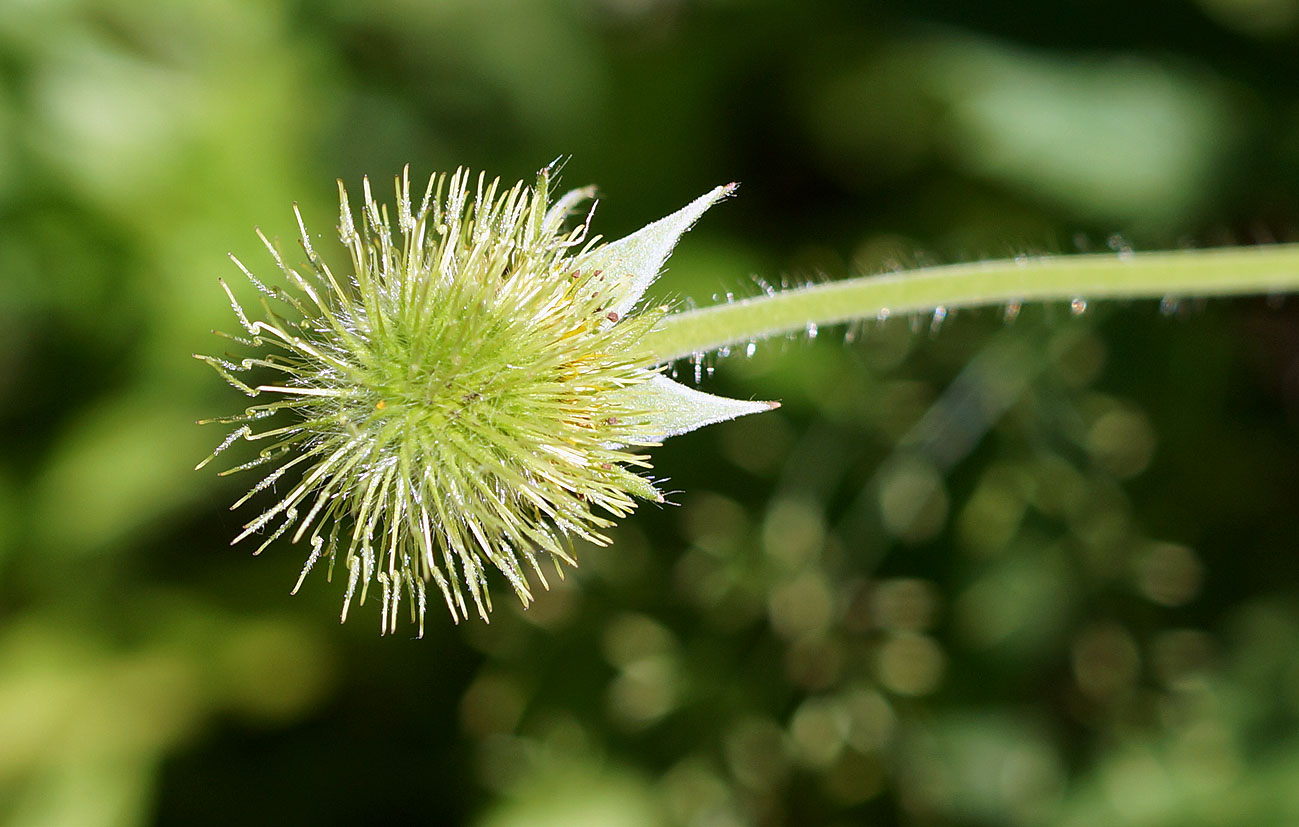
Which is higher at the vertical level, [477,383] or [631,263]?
[631,263]

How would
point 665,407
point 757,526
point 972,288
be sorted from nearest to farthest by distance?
point 665,407 → point 972,288 → point 757,526

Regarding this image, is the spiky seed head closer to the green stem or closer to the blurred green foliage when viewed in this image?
the green stem

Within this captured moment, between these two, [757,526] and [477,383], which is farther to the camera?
[757,526]

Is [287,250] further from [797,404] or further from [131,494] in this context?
[797,404]

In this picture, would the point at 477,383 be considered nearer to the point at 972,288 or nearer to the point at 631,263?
the point at 631,263

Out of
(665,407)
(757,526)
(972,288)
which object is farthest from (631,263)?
(757,526)

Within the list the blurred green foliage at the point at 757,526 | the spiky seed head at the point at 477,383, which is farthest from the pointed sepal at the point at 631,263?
the blurred green foliage at the point at 757,526

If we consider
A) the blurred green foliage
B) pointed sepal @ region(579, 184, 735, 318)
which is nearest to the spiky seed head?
pointed sepal @ region(579, 184, 735, 318)
